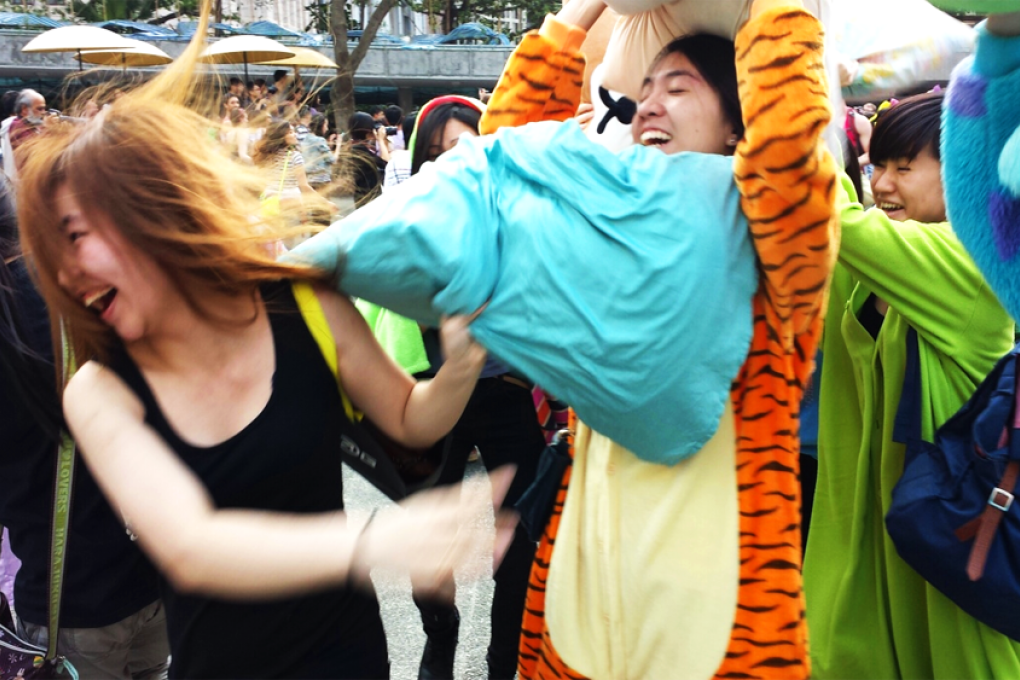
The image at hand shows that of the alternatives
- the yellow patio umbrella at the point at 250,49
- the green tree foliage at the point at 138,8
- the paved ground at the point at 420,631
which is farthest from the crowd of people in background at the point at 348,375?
the green tree foliage at the point at 138,8

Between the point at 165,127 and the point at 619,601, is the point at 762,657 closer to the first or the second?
the point at 619,601

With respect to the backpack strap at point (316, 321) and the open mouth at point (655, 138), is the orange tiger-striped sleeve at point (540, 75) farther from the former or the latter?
the backpack strap at point (316, 321)

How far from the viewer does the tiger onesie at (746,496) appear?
4.70ft

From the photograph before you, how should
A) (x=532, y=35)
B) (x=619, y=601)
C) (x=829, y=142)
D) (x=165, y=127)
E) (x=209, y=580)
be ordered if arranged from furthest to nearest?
(x=532, y=35) < (x=829, y=142) < (x=619, y=601) < (x=165, y=127) < (x=209, y=580)

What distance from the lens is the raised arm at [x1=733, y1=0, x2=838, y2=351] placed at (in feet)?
4.63

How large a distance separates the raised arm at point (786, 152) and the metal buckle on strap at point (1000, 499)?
647 mm

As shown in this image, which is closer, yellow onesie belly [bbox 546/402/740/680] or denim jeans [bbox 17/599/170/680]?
yellow onesie belly [bbox 546/402/740/680]

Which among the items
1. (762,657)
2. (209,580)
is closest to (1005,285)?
(762,657)

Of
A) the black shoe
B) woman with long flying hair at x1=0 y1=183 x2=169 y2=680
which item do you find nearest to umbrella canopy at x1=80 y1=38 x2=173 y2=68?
the black shoe

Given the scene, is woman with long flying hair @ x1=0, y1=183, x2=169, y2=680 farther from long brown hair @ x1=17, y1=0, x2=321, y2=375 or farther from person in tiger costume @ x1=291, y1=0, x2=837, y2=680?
person in tiger costume @ x1=291, y1=0, x2=837, y2=680

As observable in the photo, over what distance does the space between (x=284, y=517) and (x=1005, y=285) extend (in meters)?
1.21

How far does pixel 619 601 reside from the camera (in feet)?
5.23

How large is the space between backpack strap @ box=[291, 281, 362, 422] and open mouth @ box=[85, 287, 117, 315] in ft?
0.85

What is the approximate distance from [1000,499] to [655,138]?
969mm
